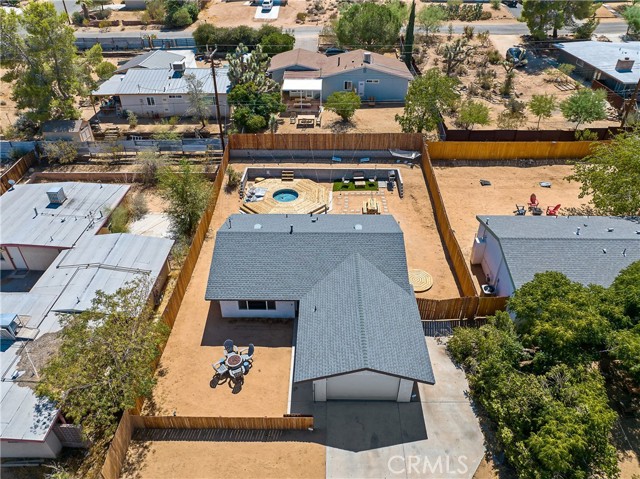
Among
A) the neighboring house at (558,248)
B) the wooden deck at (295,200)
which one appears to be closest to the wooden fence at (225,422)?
the neighboring house at (558,248)

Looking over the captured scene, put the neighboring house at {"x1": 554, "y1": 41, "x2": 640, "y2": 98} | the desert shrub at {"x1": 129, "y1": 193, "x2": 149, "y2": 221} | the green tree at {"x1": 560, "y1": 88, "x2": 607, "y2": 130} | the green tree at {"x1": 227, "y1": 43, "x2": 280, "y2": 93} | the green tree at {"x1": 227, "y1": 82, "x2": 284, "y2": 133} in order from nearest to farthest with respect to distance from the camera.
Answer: the desert shrub at {"x1": 129, "y1": 193, "x2": 149, "y2": 221} → the green tree at {"x1": 560, "y1": 88, "x2": 607, "y2": 130} → the green tree at {"x1": 227, "y1": 82, "x2": 284, "y2": 133} → the green tree at {"x1": 227, "y1": 43, "x2": 280, "y2": 93} → the neighboring house at {"x1": 554, "y1": 41, "x2": 640, "y2": 98}

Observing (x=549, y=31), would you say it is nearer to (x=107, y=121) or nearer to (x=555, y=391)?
(x=107, y=121)

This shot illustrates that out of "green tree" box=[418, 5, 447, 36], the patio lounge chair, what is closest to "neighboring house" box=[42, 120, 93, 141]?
the patio lounge chair

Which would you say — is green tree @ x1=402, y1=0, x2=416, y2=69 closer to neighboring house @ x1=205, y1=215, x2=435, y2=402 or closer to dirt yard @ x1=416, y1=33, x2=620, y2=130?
dirt yard @ x1=416, y1=33, x2=620, y2=130

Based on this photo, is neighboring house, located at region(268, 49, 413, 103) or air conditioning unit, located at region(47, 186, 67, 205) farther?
neighboring house, located at region(268, 49, 413, 103)

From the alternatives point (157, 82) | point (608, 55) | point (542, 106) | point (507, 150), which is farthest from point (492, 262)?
point (608, 55)

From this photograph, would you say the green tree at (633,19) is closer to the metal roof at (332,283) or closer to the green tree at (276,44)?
the green tree at (276,44)
